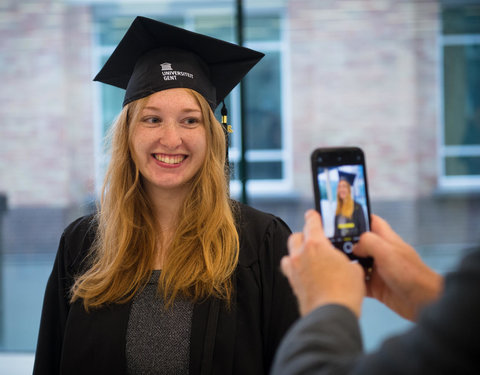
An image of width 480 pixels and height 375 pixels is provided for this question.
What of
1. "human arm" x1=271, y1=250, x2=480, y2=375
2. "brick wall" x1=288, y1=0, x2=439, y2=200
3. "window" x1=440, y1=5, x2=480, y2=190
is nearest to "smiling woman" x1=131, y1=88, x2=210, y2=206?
"human arm" x1=271, y1=250, x2=480, y2=375

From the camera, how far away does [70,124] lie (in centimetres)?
370

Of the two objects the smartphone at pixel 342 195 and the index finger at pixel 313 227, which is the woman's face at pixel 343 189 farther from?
the index finger at pixel 313 227

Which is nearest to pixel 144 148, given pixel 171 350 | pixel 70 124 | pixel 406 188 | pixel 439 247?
pixel 171 350

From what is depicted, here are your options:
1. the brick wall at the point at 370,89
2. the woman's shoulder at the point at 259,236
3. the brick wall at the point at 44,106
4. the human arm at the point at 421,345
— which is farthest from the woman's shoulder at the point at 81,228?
the brick wall at the point at 370,89

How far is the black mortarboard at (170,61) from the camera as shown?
171 centimetres

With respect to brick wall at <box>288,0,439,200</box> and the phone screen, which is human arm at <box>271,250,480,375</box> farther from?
brick wall at <box>288,0,439,200</box>

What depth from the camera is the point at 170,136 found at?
1721 mm

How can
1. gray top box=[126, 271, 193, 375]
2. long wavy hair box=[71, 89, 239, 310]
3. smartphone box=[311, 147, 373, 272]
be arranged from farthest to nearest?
long wavy hair box=[71, 89, 239, 310] < gray top box=[126, 271, 193, 375] < smartphone box=[311, 147, 373, 272]

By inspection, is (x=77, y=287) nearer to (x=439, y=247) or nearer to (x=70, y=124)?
(x=70, y=124)

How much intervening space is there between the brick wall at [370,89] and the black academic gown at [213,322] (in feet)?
6.54

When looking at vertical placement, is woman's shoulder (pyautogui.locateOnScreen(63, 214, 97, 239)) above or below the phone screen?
below

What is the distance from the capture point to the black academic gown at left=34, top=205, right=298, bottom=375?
1.58m

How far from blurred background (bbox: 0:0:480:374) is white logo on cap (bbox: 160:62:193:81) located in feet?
6.08

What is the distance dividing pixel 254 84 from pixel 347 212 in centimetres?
273
